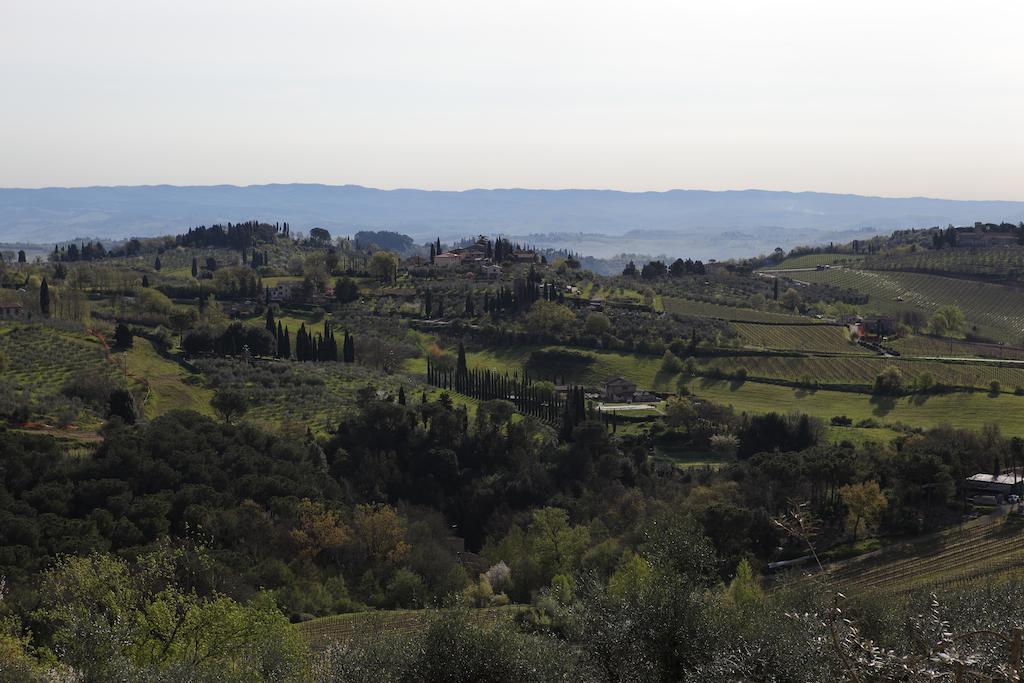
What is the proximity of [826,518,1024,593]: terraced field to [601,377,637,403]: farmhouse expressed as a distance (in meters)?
38.0

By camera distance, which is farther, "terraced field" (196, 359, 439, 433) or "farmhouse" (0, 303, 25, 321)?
"farmhouse" (0, 303, 25, 321)

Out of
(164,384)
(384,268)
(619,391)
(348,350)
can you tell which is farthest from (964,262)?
(164,384)

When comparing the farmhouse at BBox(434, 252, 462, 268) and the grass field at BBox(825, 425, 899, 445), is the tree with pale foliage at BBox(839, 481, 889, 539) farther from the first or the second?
the farmhouse at BBox(434, 252, 462, 268)

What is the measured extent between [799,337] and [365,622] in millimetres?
81010

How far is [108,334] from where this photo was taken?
273ft

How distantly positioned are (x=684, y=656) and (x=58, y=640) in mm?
16366

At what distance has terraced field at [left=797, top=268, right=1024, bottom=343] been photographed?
127 m

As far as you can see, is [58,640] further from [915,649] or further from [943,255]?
[943,255]

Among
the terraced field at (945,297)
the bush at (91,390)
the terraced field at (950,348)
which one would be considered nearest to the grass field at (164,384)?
the bush at (91,390)

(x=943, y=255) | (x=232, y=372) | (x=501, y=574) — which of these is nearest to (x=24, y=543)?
(x=501, y=574)

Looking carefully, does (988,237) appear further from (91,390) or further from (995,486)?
(91,390)

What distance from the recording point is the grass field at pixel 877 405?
73.8 m

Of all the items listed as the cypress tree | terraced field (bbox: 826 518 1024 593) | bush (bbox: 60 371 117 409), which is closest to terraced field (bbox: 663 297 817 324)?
the cypress tree

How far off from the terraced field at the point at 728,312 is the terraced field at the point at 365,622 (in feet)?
271
